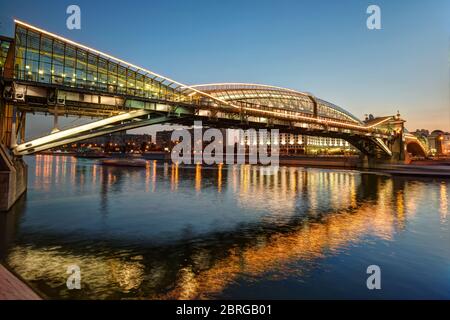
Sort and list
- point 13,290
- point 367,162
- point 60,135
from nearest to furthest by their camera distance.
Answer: point 13,290 < point 60,135 < point 367,162

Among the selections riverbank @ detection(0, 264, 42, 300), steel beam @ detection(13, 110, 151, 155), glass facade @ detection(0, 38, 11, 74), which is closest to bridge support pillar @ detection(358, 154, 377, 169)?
steel beam @ detection(13, 110, 151, 155)

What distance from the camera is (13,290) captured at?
245 inches

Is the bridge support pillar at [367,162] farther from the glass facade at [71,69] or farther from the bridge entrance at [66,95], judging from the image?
the glass facade at [71,69]

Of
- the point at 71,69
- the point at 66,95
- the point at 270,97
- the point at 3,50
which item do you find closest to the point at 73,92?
the point at 66,95

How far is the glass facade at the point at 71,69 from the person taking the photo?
886 inches

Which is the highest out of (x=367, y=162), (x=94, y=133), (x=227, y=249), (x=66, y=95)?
(x=66, y=95)

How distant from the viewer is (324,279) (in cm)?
811

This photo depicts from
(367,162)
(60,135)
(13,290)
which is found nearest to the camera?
(13,290)

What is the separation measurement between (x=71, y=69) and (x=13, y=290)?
23.4 metres

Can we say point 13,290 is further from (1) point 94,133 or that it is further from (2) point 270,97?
(2) point 270,97

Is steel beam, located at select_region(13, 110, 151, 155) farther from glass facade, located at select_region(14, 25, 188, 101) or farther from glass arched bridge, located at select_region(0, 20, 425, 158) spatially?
glass facade, located at select_region(14, 25, 188, 101)

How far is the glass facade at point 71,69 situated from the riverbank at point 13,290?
20140 mm
